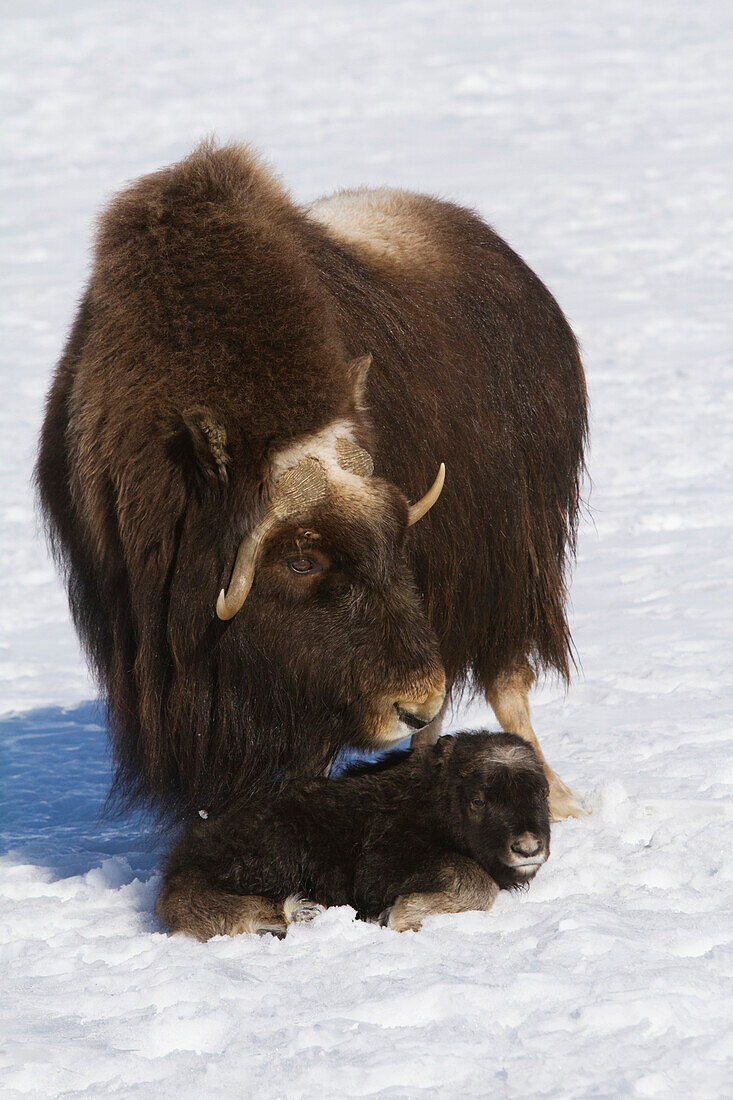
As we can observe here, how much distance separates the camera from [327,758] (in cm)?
285

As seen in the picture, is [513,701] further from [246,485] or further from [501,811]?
Answer: [246,485]

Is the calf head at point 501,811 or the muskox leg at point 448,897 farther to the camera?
the calf head at point 501,811

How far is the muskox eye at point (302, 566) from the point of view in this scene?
261 cm

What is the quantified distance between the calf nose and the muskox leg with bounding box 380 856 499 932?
95 millimetres

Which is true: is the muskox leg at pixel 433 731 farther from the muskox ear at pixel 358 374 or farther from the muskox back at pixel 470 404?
the muskox ear at pixel 358 374

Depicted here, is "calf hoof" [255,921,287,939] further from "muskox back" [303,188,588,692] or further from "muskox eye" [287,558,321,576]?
"muskox back" [303,188,588,692]

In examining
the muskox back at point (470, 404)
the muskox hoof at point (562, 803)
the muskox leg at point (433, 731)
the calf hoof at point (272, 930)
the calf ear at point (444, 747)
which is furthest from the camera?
the muskox leg at point (433, 731)

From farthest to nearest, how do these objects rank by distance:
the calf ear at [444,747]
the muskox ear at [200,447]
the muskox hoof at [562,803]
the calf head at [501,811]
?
1. the muskox hoof at [562,803]
2. the calf ear at [444,747]
3. the calf head at [501,811]
4. the muskox ear at [200,447]

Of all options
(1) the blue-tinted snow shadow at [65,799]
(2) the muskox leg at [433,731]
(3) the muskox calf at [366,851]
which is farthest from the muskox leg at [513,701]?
(3) the muskox calf at [366,851]

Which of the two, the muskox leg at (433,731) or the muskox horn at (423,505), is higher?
the muskox horn at (423,505)

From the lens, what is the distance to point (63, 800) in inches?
152

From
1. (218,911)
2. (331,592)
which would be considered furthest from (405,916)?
(331,592)

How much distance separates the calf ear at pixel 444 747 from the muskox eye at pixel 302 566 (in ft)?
1.98

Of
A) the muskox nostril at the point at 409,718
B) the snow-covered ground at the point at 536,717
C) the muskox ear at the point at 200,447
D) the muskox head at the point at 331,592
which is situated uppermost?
the muskox ear at the point at 200,447
